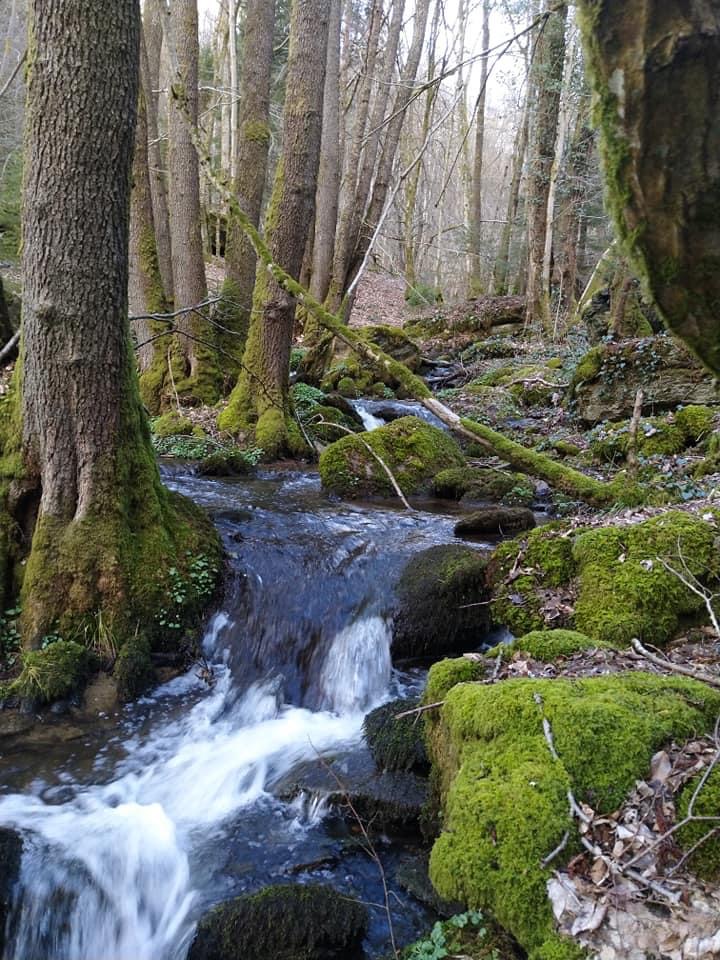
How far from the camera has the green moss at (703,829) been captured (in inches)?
98.3

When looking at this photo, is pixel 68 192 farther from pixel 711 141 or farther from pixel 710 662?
pixel 710 662

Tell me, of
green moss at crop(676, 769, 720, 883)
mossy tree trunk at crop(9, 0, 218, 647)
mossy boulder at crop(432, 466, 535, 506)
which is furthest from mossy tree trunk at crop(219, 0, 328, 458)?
green moss at crop(676, 769, 720, 883)

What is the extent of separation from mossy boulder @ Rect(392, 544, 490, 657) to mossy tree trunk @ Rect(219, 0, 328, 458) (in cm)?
464

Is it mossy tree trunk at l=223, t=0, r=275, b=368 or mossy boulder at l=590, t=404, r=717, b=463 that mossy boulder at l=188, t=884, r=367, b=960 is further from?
mossy tree trunk at l=223, t=0, r=275, b=368

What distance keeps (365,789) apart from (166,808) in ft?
4.41

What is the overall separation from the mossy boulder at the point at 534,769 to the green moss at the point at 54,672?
3096 mm

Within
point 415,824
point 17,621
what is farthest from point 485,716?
point 17,621

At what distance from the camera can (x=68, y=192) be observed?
5.07 metres

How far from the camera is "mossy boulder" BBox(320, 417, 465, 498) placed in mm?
9711

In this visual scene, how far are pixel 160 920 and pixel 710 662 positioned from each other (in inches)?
142

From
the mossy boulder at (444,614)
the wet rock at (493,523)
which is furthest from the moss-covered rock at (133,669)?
the wet rock at (493,523)

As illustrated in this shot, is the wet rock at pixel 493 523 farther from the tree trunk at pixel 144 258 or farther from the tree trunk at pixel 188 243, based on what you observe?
the tree trunk at pixel 144 258

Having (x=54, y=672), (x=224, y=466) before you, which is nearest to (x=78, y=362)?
(x=54, y=672)

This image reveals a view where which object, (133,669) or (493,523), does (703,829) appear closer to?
(133,669)
